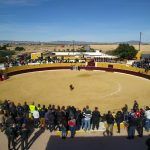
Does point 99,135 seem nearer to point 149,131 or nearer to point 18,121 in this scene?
point 149,131

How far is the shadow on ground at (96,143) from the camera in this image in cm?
1289

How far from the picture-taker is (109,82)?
36.2m

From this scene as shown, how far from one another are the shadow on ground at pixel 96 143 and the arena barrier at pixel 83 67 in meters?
27.8

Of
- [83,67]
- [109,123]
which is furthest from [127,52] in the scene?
[109,123]

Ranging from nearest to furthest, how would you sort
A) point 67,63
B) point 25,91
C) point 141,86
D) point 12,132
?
point 12,132 < point 25,91 < point 141,86 < point 67,63

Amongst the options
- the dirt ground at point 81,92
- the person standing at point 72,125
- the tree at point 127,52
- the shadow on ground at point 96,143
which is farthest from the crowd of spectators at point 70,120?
the tree at point 127,52

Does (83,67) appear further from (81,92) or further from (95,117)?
(95,117)

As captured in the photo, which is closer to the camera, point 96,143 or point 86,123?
point 96,143

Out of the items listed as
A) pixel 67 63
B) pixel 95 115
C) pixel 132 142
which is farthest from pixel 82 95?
pixel 67 63

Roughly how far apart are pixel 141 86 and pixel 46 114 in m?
21.2

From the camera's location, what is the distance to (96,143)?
13.5 m

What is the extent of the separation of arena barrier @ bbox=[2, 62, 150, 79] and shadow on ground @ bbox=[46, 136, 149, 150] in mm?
27761

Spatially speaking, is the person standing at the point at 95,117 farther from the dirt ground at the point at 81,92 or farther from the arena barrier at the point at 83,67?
the arena barrier at the point at 83,67

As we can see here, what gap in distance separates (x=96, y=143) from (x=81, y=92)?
16.4 m
